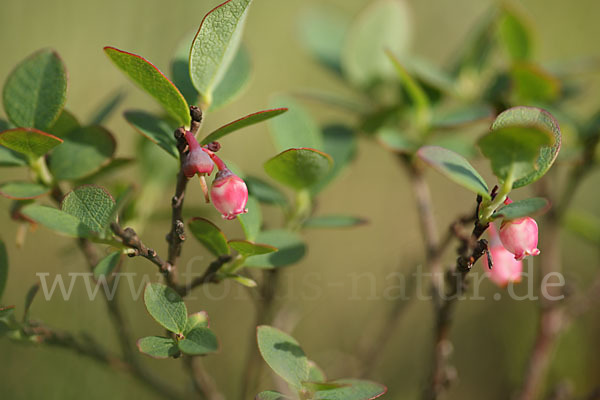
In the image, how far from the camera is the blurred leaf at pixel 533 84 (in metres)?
0.84

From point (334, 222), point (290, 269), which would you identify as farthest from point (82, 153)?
point (290, 269)

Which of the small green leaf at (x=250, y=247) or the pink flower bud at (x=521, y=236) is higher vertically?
the pink flower bud at (x=521, y=236)

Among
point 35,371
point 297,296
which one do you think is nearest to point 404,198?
point 297,296

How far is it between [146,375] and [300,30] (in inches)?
28.6

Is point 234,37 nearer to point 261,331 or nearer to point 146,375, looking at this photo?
point 261,331

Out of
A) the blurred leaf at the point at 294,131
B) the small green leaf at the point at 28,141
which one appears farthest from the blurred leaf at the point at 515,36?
the small green leaf at the point at 28,141

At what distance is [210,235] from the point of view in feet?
1.89

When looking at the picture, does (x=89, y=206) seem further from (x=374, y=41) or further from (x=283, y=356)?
(x=374, y=41)

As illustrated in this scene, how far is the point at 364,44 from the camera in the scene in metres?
1.00

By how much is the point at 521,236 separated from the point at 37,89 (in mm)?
523

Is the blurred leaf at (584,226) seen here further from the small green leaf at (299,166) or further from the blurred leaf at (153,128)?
the blurred leaf at (153,128)

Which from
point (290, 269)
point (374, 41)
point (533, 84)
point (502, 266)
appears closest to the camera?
point (502, 266)

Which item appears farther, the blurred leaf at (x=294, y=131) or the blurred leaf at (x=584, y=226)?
the blurred leaf at (x=584, y=226)

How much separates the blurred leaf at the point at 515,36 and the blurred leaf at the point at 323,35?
0.31 meters
